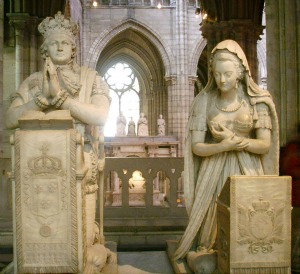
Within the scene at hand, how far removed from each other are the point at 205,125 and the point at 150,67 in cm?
2466

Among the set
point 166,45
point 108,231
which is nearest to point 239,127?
point 108,231

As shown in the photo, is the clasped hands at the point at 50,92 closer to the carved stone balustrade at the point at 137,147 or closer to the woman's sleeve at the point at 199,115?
the woman's sleeve at the point at 199,115

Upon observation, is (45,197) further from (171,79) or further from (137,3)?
(137,3)

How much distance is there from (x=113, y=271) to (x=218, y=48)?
1.96 m

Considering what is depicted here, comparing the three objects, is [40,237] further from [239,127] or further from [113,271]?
[239,127]

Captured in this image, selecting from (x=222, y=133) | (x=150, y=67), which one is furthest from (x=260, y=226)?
(x=150, y=67)

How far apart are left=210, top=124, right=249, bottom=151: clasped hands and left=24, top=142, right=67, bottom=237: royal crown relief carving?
1.31 meters

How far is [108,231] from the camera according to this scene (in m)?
5.89

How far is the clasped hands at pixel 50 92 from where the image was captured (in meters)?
3.18

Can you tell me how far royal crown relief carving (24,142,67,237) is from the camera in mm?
2943

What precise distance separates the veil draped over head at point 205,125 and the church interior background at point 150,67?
210 centimetres

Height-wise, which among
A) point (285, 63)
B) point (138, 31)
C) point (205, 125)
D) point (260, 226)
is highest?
point (138, 31)

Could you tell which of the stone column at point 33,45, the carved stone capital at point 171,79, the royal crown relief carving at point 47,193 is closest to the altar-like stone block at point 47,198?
the royal crown relief carving at point 47,193

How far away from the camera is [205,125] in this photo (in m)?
3.73
